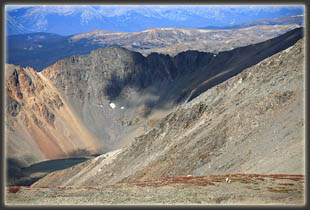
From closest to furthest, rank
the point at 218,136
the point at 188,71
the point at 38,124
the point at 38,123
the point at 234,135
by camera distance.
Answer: the point at 234,135
the point at 218,136
the point at 38,124
the point at 38,123
the point at 188,71

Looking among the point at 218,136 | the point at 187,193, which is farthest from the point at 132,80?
A: the point at 187,193

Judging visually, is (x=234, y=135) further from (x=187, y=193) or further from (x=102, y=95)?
(x=102, y=95)

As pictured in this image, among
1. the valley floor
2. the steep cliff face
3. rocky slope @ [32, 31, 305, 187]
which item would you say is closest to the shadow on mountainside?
the steep cliff face

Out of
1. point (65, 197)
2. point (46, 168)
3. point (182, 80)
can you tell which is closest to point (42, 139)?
point (46, 168)

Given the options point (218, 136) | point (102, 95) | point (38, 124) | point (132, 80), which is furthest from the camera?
point (132, 80)

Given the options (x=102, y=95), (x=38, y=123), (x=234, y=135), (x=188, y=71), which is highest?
(x=234, y=135)

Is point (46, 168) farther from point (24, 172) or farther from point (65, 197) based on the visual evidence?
point (65, 197)

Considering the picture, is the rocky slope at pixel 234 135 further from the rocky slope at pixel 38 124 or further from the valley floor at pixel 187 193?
the rocky slope at pixel 38 124
